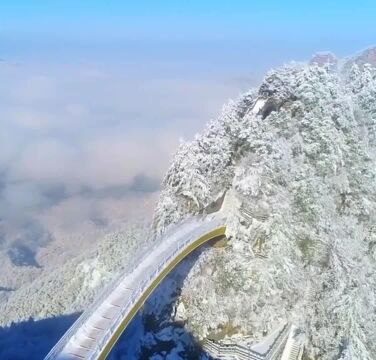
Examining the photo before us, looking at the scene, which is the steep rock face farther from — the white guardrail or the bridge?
the white guardrail

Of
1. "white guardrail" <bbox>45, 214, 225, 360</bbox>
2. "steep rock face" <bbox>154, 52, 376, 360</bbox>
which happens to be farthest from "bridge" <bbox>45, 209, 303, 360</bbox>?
"steep rock face" <bbox>154, 52, 376, 360</bbox>

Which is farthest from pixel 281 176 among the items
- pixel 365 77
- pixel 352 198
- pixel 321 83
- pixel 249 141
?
pixel 365 77

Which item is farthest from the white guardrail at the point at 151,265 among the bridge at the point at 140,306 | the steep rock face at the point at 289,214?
the steep rock face at the point at 289,214

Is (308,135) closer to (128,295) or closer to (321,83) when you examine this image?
(321,83)

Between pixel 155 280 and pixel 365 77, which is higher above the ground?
pixel 365 77

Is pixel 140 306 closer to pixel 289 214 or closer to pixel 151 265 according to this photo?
pixel 151 265

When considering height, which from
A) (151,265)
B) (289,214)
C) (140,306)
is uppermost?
(289,214)

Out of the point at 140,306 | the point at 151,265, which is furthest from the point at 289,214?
the point at 140,306
